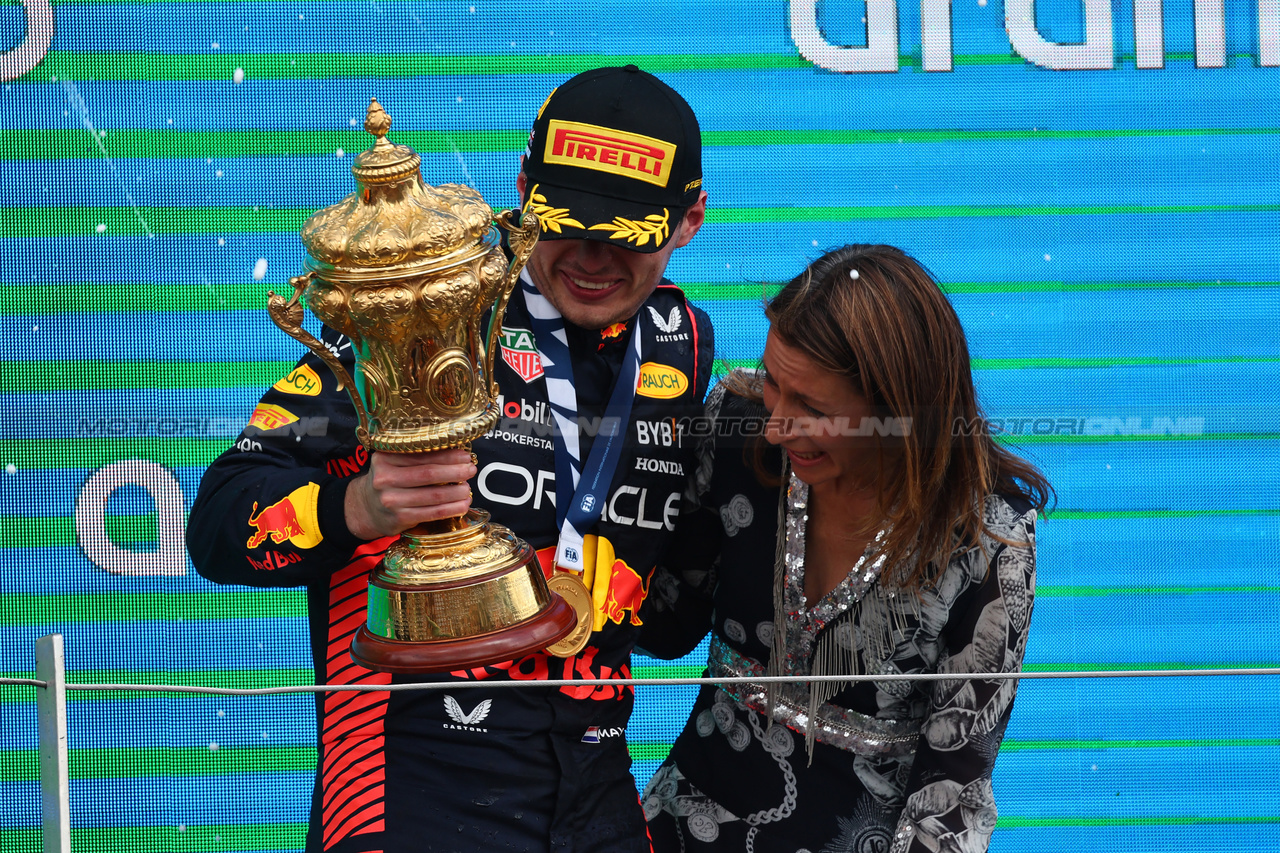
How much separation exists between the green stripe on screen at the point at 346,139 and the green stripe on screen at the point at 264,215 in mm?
132

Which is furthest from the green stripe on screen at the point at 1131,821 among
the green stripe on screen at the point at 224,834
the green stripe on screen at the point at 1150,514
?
the green stripe on screen at the point at 1150,514

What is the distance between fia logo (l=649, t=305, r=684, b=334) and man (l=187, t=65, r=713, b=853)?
6 centimetres

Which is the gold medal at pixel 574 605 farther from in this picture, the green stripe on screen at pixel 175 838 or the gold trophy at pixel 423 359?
the green stripe on screen at pixel 175 838

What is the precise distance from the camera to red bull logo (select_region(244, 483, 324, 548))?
1.36 m

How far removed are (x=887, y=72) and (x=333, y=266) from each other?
1.99m

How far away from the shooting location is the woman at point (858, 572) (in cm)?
147

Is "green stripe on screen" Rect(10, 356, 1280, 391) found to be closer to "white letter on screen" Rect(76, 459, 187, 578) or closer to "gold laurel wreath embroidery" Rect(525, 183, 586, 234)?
"white letter on screen" Rect(76, 459, 187, 578)

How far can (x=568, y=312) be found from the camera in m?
1.57

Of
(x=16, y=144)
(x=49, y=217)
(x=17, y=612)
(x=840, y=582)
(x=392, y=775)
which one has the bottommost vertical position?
(x=17, y=612)

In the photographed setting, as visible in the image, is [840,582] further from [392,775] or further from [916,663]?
[392,775]

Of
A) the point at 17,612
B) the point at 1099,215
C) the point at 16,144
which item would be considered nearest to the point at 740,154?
the point at 1099,215

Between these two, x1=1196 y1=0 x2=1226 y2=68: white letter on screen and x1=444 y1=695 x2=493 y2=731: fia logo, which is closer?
x1=444 y1=695 x2=493 y2=731: fia logo

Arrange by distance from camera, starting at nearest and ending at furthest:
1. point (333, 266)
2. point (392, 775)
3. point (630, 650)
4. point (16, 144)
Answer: point (333, 266)
point (392, 775)
point (630, 650)
point (16, 144)

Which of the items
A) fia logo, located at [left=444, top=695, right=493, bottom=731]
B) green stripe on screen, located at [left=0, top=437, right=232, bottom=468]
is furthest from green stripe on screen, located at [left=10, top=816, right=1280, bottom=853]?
fia logo, located at [left=444, top=695, right=493, bottom=731]
